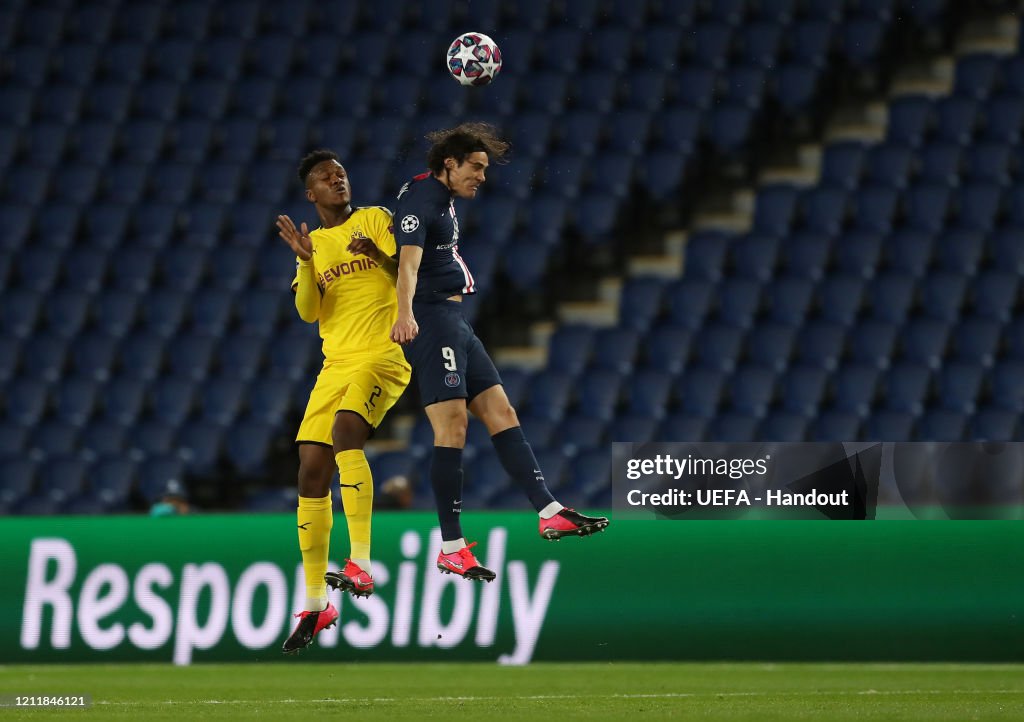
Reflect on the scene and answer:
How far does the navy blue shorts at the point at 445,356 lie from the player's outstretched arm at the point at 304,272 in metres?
0.44

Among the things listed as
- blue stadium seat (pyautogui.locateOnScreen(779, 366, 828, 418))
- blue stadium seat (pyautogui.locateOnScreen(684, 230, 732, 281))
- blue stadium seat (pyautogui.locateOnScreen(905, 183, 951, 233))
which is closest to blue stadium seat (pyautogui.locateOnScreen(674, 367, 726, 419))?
blue stadium seat (pyautogui.locateOnScreen(779, 366, 828, 418))

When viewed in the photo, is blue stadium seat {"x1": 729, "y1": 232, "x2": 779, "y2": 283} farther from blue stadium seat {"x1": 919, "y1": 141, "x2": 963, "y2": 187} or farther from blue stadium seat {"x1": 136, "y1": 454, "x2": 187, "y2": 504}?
blue stadium seat {"x1": 136, "y1": 454, "x2": 187, "y2": 504}

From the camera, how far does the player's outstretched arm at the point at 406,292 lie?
247 inches

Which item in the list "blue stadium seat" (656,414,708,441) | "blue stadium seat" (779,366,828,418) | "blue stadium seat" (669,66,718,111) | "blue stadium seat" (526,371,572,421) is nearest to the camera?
"blue stadium seat" (656,414,708,441)

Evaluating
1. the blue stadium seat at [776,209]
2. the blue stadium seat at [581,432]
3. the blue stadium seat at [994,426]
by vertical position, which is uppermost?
the blue stadium seat at [776,209]

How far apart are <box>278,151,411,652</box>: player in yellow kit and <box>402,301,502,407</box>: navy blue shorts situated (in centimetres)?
22

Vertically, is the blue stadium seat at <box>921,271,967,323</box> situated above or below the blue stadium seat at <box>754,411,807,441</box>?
above

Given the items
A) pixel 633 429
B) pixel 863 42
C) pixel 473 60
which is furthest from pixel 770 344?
pixel 473 60

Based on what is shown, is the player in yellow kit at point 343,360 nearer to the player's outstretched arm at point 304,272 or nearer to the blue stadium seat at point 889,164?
the player's outstretched arm at point 304,272

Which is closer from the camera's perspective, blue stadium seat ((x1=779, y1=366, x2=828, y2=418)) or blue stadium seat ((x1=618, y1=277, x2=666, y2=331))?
blue stadium seat ((x1=779, y1=366, x2=828, y2=418))

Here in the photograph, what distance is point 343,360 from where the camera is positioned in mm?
6941

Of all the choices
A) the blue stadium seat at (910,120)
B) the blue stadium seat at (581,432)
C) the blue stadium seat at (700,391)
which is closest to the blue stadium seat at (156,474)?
the blue stadium seat at (581,432)

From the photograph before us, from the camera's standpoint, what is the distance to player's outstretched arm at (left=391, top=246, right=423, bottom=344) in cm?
628

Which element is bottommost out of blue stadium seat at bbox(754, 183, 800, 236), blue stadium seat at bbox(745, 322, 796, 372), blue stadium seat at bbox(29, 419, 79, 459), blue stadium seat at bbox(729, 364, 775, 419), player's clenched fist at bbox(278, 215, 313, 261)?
blue stadium seat at bbox(29, 419, 79, 459)
